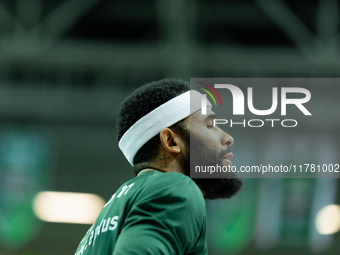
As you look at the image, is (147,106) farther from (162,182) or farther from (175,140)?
(162,182)

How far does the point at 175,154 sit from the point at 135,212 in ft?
1.46

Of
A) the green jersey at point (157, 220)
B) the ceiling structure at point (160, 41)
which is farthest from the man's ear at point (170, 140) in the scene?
the ceiling structure at point (160, 41)

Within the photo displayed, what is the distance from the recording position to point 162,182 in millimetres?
1783

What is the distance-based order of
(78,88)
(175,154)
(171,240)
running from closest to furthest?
(171,240) < (175,154) < (78,88)

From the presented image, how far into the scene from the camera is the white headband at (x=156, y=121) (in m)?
2.16

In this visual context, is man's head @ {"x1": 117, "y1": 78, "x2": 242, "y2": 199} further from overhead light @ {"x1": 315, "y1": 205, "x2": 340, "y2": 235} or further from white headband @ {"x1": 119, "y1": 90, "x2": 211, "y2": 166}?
overhead light @ {"x1": 315, "y1": 205, "x2": 340, "y2": 235}

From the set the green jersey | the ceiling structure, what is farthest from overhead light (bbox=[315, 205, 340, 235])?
the green jersey

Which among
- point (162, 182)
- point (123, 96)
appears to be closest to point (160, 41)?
point (123, 96)

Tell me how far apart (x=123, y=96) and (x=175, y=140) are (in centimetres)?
814

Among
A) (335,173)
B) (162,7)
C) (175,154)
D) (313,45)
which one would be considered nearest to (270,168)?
(335,173)

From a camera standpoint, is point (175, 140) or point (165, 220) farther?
point (175, 140)

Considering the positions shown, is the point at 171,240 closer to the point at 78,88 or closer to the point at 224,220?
the point at 224,220

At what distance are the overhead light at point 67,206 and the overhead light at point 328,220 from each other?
415 cm

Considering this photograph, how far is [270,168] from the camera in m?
10.1
